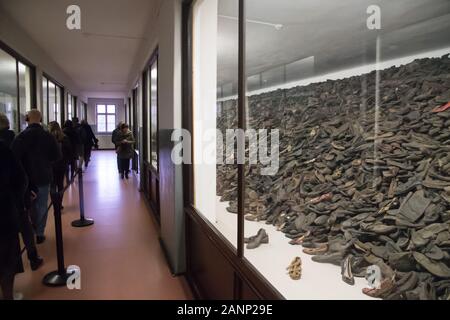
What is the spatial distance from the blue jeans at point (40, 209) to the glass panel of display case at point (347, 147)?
2188mm

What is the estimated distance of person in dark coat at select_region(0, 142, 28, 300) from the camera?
214cm

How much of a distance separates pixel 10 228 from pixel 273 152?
3.01 meters

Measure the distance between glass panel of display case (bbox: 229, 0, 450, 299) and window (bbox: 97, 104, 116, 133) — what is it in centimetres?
1523

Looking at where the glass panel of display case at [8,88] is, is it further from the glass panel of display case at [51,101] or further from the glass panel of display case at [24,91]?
the glass panel of display case at [51,101]

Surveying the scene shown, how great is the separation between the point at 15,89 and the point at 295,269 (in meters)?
5.65

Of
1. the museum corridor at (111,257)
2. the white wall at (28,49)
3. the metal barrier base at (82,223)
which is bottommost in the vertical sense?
the museum corridor at (111,257)

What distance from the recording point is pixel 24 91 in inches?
230

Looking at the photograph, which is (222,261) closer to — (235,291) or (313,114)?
(235,291)

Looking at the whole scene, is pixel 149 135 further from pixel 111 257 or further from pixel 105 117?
pixel 105 117

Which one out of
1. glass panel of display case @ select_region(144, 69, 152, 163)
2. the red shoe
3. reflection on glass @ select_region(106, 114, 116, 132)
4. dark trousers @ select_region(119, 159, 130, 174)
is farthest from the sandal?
reflection on glass @ select_region(106, 114, 116, 132)

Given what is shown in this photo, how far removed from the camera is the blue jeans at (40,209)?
12.1 ft

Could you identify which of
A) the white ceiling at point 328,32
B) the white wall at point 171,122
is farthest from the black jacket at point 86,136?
the white ceiling at point 328,32

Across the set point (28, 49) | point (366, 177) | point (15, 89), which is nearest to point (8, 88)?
point (15, 89)

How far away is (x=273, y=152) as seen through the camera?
415 centimetres
